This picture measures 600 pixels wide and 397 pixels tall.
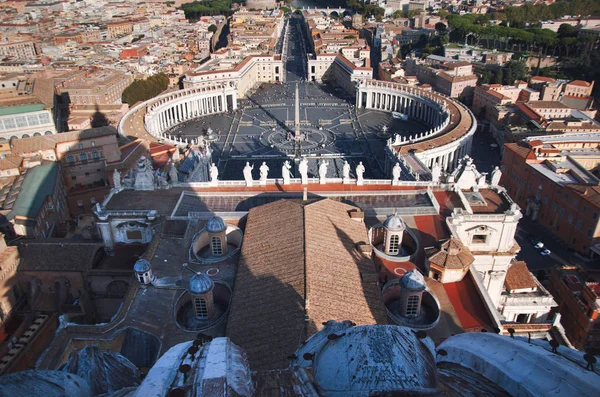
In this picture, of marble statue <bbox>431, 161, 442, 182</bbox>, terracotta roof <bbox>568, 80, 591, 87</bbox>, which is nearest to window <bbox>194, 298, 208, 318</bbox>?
marble statue <bbox>431, 161, 442, 182</bbox>

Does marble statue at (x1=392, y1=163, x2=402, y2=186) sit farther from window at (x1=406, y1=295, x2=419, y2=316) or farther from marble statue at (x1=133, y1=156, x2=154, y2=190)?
marble statue at (x1=133, y1=156, x2=154, y2=190)

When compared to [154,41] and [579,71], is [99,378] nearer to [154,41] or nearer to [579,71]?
[579,71]

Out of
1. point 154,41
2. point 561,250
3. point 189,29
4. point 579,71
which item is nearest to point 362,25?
point 189,29

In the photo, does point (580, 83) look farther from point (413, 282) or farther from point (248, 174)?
point (413, 282)

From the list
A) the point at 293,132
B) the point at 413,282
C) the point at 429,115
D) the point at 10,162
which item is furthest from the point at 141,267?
the point at 429,115

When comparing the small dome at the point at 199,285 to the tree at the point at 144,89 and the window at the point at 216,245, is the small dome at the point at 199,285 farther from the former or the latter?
the tree at the point at 144,89
